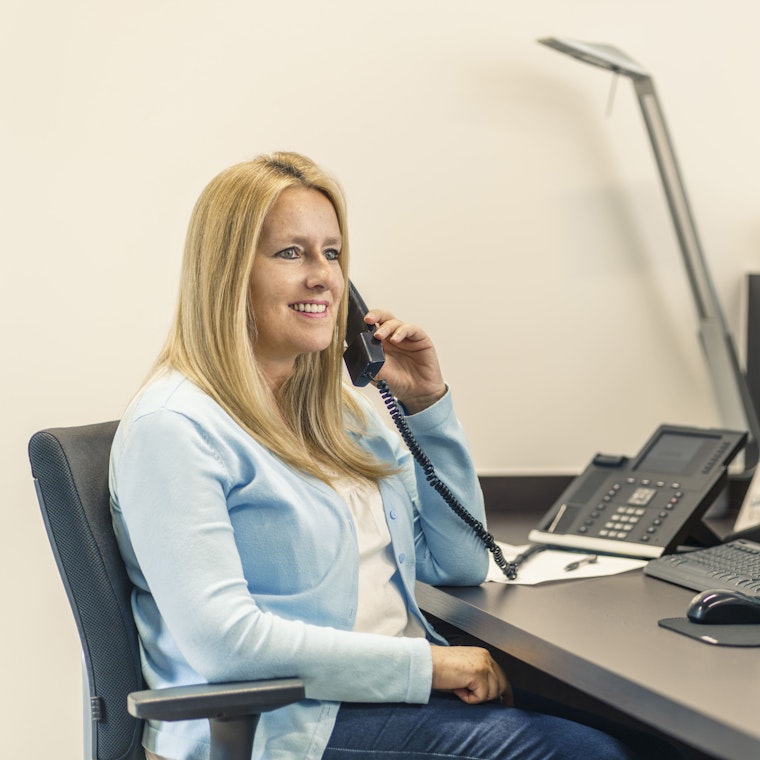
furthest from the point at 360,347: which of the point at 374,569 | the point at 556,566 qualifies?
the point at 556,566

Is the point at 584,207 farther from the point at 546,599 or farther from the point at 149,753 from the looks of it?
the point at 149,753

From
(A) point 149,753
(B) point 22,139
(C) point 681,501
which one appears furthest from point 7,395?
(C) point 681,501

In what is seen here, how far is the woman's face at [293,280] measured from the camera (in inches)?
58.8

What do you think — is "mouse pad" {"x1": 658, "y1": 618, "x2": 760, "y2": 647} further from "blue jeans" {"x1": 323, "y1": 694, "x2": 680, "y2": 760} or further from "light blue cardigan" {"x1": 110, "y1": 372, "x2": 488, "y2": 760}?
"light blue cardigan" {"x1": 110, "y1": 372, "x2": 488, "y2": 760}

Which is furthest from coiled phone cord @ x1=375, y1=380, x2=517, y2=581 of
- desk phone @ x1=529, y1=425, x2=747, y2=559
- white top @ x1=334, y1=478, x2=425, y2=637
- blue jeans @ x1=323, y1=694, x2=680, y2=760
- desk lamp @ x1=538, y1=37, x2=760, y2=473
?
desk lamp @ x1=538, y1=37, x2=760, y2=473

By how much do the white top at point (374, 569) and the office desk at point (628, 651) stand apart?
0.33 ft

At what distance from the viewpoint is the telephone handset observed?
162 centimetres

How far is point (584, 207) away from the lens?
2.35 metres

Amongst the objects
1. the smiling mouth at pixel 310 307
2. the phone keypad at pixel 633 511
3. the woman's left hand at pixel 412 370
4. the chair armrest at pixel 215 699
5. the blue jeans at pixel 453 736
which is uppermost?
the smiling mouth at pixel 310 307

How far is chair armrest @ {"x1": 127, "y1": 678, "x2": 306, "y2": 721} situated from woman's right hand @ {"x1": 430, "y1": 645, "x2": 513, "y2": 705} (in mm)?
263

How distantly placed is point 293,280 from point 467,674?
584 mm

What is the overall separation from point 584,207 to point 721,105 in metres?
0.44

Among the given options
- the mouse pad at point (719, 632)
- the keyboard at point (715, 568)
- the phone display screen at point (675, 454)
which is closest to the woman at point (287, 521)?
the mouse pad at point (719, 632)

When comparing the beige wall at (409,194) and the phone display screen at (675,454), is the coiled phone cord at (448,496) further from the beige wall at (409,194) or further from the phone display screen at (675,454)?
the beige wall at (409,194)
